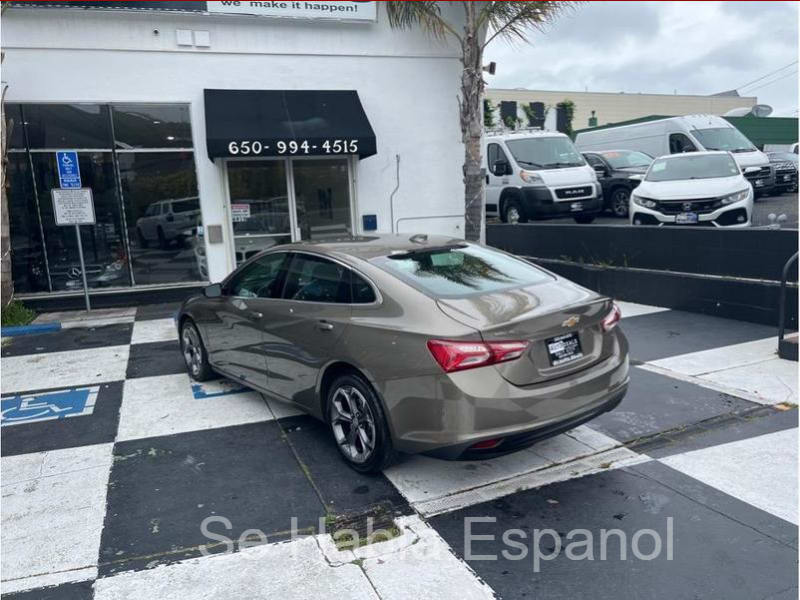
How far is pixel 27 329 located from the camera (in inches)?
356

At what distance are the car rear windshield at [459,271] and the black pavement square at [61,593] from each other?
245cm

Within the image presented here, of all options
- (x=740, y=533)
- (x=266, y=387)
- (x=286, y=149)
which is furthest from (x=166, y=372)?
(x=740, y=533)

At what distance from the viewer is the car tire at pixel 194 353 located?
6.12m

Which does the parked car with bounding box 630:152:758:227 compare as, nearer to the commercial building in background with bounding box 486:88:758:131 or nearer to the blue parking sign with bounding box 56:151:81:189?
the blue parking sign with bounding box 56:151:81:189

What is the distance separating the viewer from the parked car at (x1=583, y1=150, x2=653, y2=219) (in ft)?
49.0

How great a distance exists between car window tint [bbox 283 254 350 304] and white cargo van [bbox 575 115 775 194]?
13.5 metres

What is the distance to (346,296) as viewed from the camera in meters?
4.27

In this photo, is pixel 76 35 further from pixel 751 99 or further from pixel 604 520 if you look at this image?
pixel 751 99

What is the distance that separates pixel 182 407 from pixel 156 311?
542 cm

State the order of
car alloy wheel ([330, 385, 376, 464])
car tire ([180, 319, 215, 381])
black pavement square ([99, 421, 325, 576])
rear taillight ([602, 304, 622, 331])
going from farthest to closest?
car tire ([180, 319, 215, 381])
rear taillight ([602, 304, 622, 331])
car alloy wheel ([330, 385, 376, 464])
black pavement square ([99, 421, 325, 576])

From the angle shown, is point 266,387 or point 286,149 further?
point 286,149

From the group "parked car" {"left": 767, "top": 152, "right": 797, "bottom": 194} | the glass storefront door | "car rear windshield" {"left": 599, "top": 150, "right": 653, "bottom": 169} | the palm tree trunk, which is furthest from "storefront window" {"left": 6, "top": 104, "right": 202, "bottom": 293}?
"parked car" {"left": 767, "top": 152, "right": 797, "bottom": 194}

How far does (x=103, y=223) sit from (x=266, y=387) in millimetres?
7288

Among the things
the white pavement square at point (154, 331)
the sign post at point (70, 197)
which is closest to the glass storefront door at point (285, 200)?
the white pavement square at point (154, 331)
